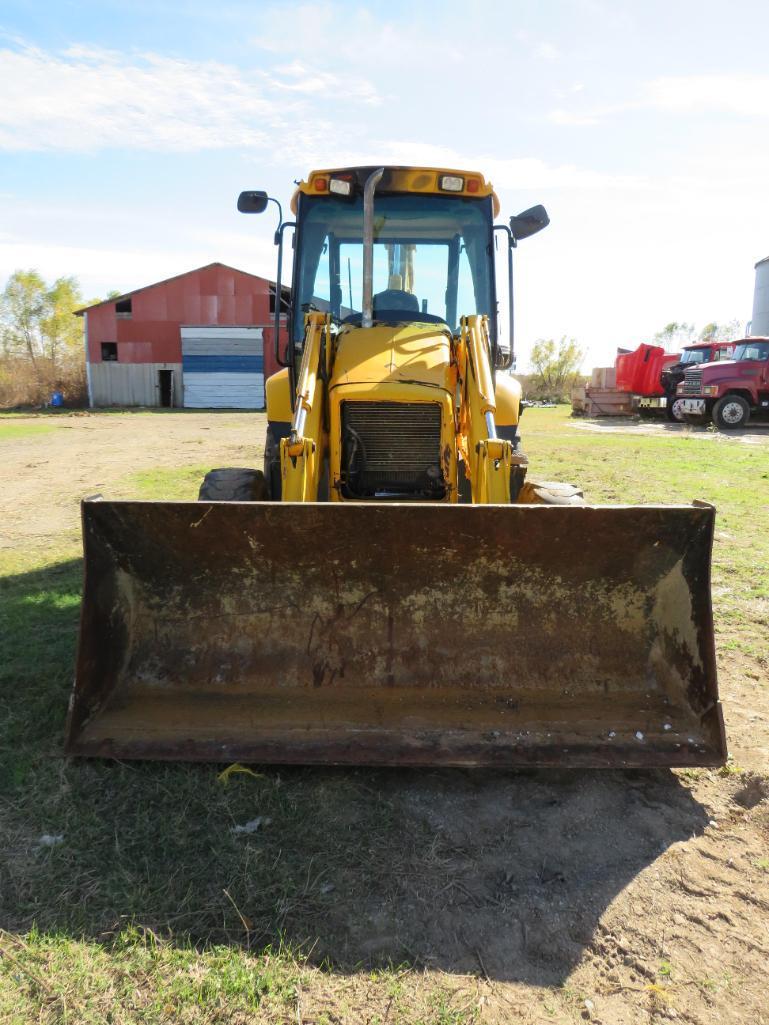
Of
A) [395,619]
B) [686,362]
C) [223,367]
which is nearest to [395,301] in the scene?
[395,619]

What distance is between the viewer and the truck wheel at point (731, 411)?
21.2 meters

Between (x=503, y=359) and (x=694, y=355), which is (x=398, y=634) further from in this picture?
(x=694, y=355)

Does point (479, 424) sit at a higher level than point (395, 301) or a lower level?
lower

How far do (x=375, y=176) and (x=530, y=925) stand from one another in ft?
13.7

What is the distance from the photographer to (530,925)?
2242 mm

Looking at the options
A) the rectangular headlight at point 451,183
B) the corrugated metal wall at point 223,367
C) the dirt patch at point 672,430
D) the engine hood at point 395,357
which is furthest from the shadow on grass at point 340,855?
the corrugated metal wall at point 223,367

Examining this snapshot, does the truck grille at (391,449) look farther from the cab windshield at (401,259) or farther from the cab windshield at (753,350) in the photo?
the cab windshield at (753,350)

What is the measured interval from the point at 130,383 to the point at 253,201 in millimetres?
29322

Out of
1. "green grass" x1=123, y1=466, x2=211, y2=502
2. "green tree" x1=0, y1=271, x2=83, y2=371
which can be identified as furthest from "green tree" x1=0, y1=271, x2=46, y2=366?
"green grass" x1=123, y1=466, x2=211, y2=502

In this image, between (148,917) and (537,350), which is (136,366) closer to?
(537,350)

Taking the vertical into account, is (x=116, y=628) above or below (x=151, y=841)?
above

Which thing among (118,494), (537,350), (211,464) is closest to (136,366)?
(211,464)

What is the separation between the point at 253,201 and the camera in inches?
184

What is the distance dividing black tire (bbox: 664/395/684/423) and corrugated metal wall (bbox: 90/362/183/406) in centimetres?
1978
